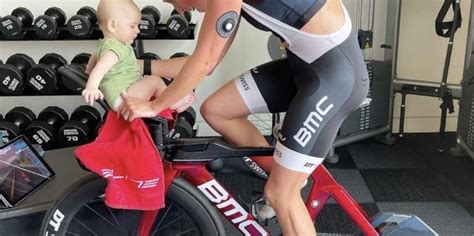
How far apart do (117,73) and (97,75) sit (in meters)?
0.12

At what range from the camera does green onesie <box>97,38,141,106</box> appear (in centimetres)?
146

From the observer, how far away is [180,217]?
2080mm

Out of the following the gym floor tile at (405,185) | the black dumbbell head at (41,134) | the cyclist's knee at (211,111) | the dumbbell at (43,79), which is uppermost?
the cyclist's knee at (211,111)

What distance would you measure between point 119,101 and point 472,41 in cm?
206

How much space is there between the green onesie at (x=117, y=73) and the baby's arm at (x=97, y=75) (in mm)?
24

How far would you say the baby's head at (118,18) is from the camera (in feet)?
4.65

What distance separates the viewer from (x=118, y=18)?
1.43 metres

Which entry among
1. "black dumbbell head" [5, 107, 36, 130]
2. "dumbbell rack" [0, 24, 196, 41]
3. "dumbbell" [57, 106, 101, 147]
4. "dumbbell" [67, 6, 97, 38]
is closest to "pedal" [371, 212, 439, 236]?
"dumbbell rack" [0, 24, 196, 41]

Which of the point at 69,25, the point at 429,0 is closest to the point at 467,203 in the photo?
the point at 429,0

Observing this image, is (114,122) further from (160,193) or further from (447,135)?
(447,135)

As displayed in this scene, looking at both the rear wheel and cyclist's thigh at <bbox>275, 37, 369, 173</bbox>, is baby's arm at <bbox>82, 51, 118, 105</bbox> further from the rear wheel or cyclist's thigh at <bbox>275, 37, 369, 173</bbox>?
cyclist's thigh at <bbox>275, 37, 369, 173</bbox>

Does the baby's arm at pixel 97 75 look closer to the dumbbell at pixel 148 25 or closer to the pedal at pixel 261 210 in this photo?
the pedal at pixel 261 210

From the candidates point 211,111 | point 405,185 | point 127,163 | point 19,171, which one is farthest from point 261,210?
point 405,185

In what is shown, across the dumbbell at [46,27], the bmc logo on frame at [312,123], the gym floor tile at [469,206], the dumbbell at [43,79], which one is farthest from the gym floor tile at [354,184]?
the dumbbell at [46,27]
